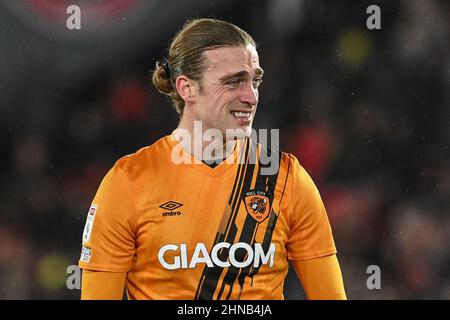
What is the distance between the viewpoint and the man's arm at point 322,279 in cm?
179

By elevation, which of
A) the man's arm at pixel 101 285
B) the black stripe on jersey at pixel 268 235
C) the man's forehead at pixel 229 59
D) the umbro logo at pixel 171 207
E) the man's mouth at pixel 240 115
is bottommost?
the man's arm at pixel 101 285

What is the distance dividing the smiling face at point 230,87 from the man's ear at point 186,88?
34mm

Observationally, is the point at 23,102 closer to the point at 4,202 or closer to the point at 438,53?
the point at 4,202

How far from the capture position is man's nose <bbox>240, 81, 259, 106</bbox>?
5.88 ft

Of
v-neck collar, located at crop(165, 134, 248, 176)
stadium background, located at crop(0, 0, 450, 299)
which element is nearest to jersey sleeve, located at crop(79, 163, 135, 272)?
v-neck collar, located at crop(165, 134, 248, 176)

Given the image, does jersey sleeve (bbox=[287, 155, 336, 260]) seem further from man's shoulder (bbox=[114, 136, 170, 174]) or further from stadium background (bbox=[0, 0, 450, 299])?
stadium background (bbox=[0, 0, 450, 299])

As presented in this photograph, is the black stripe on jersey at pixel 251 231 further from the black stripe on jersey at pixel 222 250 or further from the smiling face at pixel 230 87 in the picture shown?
the smiling face at pixel 230 87

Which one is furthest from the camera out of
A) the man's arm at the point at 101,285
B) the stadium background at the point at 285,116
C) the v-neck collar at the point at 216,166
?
the stadium background at the point at 285,116

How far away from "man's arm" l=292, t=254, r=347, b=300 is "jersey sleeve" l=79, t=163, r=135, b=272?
0.41 metres

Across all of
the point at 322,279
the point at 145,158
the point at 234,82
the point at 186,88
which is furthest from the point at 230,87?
the point at 322,279

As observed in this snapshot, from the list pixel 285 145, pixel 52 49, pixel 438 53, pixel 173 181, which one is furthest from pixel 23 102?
pixel 438 53

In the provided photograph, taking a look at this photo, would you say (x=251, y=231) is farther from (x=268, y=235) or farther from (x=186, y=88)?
(x=186, y=88)

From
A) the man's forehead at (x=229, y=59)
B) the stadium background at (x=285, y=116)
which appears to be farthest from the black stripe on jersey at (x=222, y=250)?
the stadium background at (x=285, y=116)

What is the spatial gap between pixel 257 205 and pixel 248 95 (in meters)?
0.26
